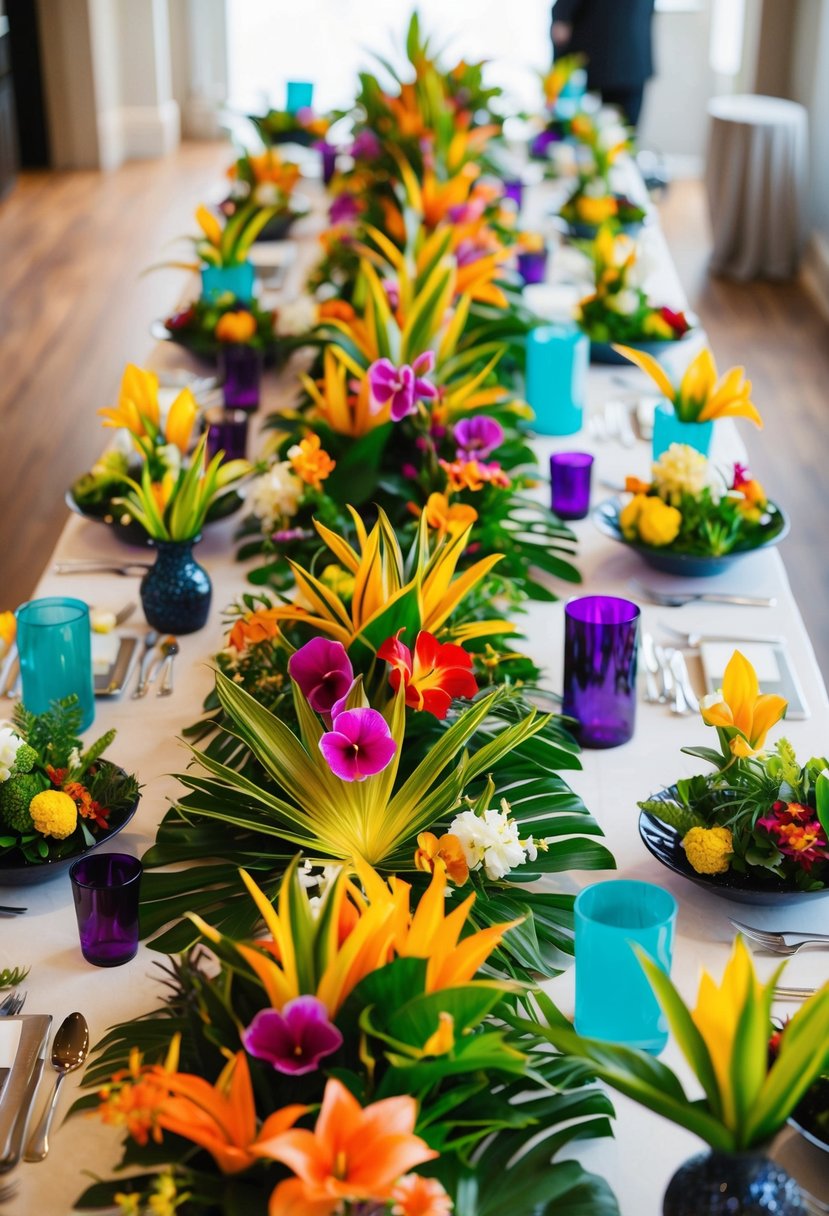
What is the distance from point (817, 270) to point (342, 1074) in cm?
569

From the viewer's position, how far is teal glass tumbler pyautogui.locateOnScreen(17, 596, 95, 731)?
1.53 m

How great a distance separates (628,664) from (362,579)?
33 cm

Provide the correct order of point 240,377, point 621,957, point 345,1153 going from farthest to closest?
point 240,377, point 621,957, point 345,1153

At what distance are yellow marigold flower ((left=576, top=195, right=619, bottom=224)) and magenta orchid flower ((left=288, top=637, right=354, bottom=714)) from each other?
2.66 meters

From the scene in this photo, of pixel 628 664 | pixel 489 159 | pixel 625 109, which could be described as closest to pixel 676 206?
pixel 625 109

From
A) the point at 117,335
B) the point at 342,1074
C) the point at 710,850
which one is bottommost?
the point at 117,335

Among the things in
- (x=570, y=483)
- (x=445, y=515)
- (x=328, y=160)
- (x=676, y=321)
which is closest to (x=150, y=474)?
(x=445, y=515)

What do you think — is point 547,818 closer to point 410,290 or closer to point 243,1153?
point 243,1153

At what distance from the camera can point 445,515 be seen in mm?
1700

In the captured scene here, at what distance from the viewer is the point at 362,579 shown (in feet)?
4.28

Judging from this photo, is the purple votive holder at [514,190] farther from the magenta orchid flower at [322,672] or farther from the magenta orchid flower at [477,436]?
the magenta orchid flower at [322,672]

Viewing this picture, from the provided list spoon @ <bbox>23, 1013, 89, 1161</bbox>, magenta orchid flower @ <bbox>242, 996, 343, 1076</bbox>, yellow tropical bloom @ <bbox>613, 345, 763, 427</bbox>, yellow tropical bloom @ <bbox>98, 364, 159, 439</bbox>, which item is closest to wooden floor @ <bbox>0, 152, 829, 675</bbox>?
yellow tropical bloom @ <bbox>613, 345, 763, 427</bbox>

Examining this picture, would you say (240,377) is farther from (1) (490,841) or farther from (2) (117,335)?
(2) (117,335)

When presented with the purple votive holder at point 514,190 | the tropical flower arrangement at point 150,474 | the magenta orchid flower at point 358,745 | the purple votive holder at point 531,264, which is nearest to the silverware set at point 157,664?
the tropical flower arrangement at point 150,474
